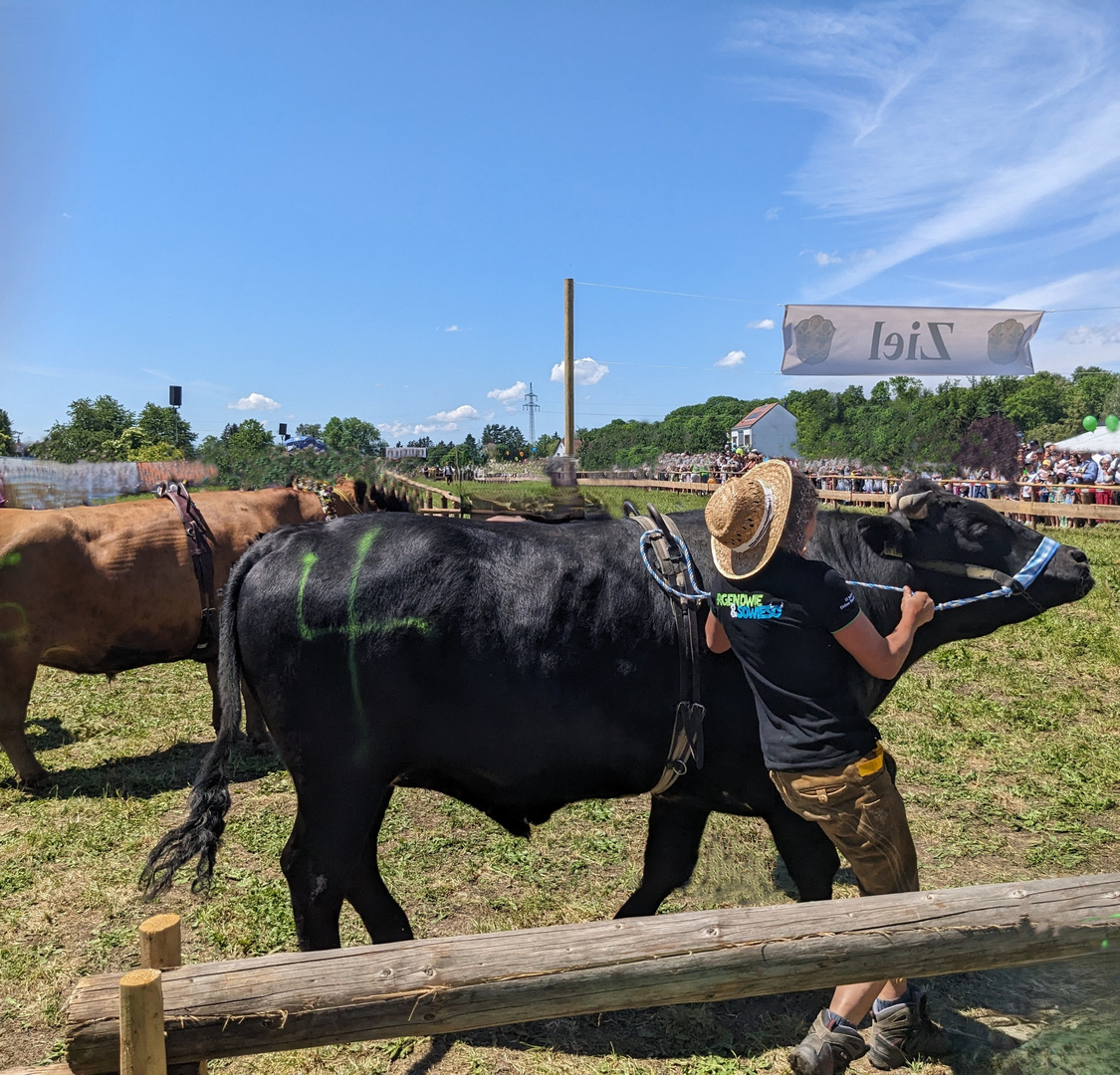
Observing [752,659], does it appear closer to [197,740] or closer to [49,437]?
[197,740]

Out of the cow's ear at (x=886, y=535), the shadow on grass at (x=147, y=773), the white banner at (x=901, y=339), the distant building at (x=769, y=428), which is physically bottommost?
the shadow on grass at (x=147, y=773)

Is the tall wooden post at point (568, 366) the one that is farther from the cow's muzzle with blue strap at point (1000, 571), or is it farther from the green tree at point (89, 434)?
the green tree at point (89, 434)

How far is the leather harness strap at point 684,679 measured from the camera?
304 centimetres

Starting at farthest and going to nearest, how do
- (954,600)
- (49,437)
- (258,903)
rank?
1. (49,437)
2. (258,903)
3. (954,600)

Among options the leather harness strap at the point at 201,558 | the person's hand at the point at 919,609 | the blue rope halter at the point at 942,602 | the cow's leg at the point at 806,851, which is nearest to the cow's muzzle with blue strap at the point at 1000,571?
the blue rope halter at the point at 942,602

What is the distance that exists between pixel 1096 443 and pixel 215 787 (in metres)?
33.9

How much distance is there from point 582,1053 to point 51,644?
178 inches

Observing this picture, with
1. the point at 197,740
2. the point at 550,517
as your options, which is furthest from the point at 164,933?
the point at 197,740

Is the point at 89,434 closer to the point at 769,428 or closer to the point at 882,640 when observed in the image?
the point at 882,640

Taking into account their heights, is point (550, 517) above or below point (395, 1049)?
above

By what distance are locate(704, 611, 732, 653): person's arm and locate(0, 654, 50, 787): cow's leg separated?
15.7 feet

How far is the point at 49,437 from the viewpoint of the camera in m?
48.2

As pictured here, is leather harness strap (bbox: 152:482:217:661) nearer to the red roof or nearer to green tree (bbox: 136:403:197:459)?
green tree (bbox: 136:403:197:459)

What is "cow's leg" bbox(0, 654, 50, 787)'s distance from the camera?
17.9 feet
